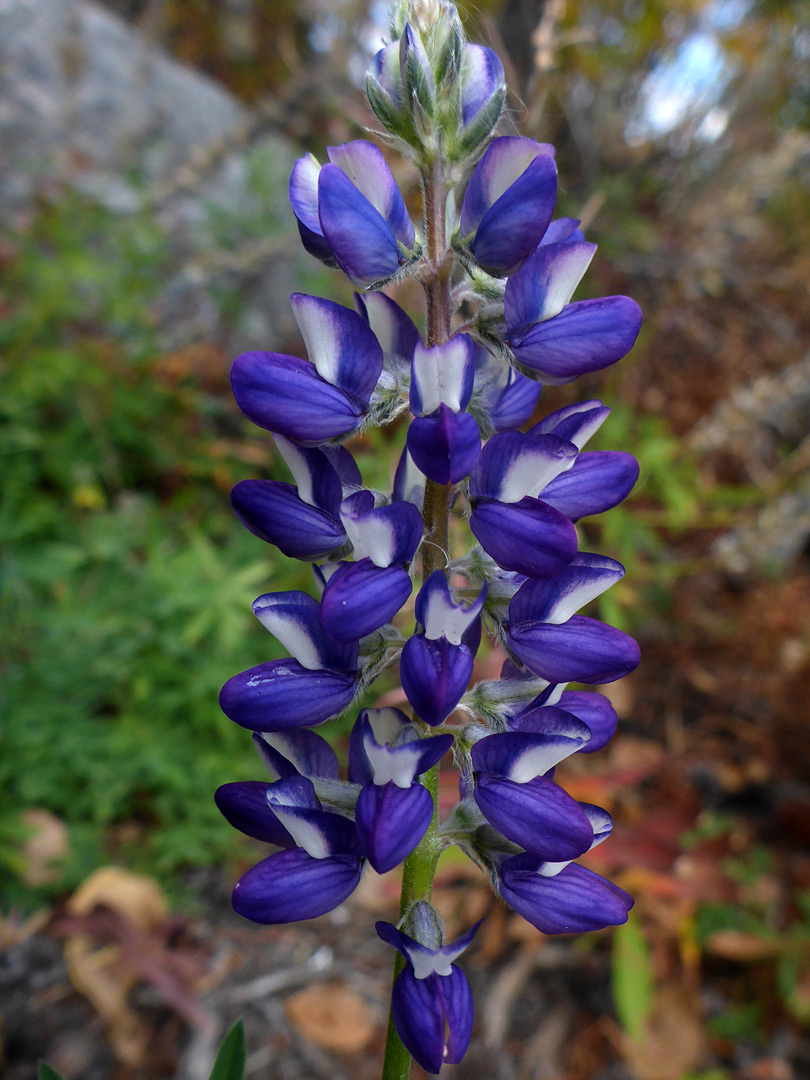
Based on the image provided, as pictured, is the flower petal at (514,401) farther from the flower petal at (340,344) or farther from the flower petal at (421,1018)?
the flower petal at (421,1018)

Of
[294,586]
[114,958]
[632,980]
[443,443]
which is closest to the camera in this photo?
[443,443]

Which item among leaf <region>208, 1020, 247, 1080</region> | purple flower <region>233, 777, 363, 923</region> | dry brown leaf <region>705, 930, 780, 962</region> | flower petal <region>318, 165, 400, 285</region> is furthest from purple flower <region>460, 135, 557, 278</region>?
dry brown leaf <region>705, 930, 780, 962</region>

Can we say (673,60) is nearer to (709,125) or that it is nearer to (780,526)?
(709,125)

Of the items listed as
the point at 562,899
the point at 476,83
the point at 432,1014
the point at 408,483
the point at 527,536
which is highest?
the point at 476,83

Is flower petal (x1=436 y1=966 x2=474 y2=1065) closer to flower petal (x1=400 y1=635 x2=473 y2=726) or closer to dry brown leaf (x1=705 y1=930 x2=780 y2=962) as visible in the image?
flower petal (x1=400 y1=635 x2=473 y2=726)

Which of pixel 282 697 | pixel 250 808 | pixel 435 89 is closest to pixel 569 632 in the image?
pixel 282 697

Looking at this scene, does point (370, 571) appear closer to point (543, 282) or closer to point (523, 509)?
point (523, 509)

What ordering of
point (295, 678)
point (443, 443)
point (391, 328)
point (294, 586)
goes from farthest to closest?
point (294, 586) → point (391, 328) → point (295, 678) → point (443, 443)
